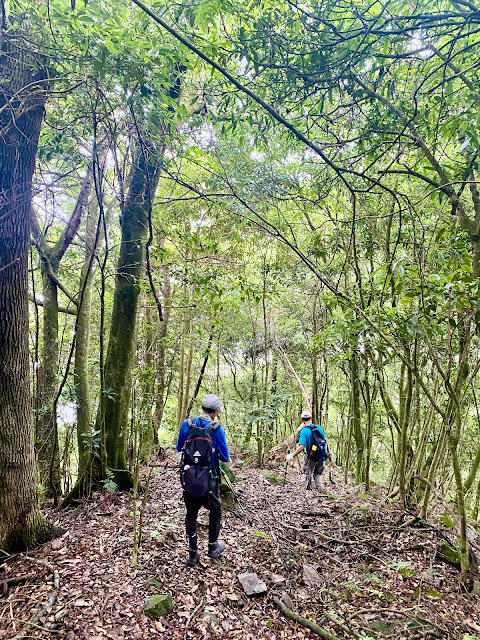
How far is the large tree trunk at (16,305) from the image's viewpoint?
3.39m

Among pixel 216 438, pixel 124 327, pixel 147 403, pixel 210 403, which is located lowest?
pixel 216 438

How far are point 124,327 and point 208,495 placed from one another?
316cm

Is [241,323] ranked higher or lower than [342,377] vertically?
higher

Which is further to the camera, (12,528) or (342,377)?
(342,377)

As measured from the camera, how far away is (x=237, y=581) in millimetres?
3715

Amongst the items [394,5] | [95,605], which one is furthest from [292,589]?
[394,5]

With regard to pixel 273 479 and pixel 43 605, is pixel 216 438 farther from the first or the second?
pixel 273 479

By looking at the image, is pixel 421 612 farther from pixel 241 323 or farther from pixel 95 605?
pixel 241 323

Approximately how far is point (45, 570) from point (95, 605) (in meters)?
0.69

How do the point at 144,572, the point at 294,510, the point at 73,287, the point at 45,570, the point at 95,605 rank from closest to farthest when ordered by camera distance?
the point at 95,605 → the point at 45,570 → the point at 144,572 → the point at 294,510 → the point at 73,287

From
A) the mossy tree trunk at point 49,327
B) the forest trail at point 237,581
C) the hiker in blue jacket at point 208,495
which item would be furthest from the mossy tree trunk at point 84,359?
the hiker in blue jacket at point 208,495

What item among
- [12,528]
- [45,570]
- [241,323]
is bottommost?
[45,570]

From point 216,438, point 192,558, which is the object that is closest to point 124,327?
point 216,438

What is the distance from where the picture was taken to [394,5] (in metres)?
2.58
